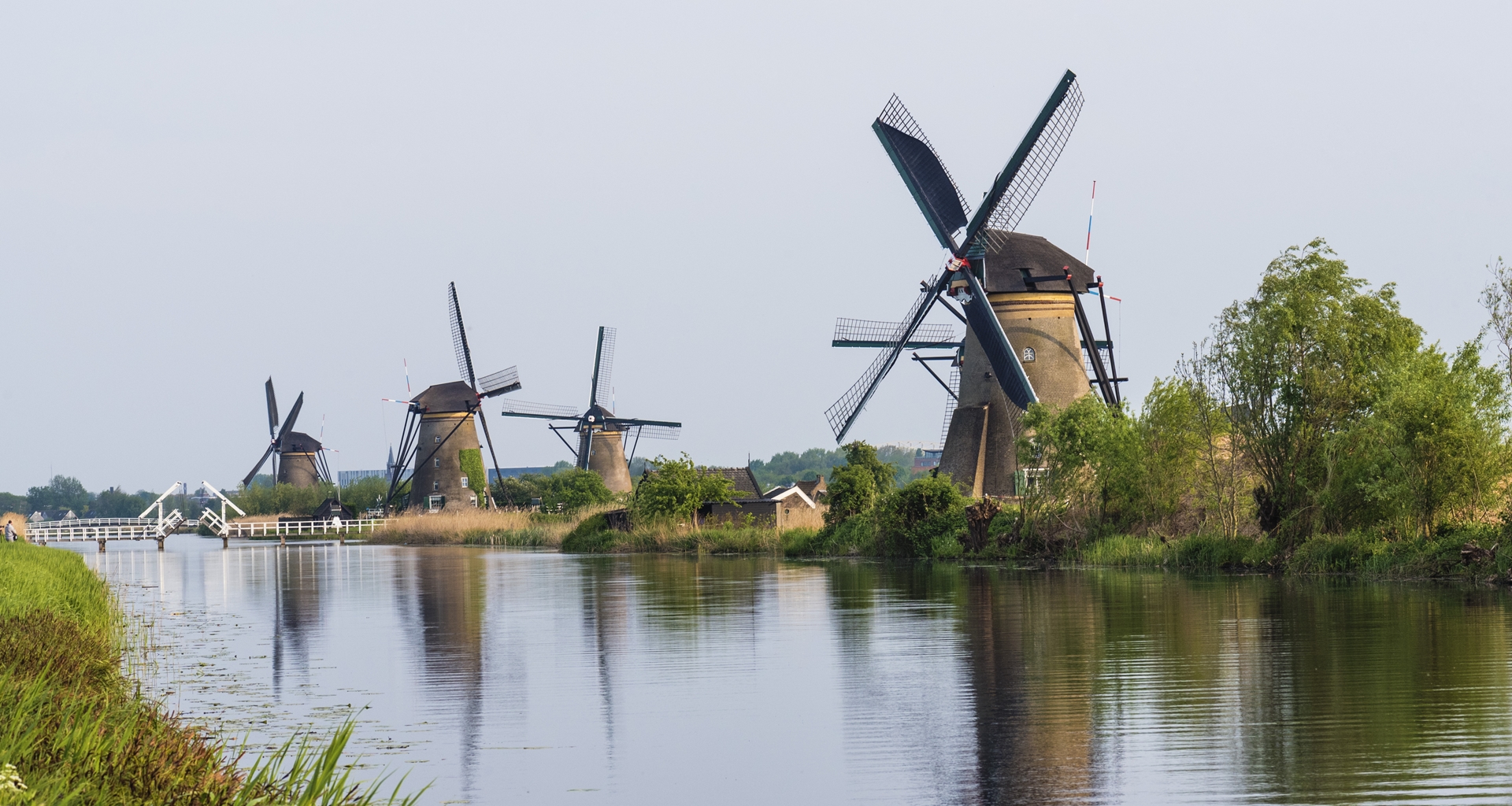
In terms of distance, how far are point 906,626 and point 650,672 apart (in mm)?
5435

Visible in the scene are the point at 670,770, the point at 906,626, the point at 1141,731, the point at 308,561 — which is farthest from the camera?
the point at 308,561

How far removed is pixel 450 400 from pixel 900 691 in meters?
67.7

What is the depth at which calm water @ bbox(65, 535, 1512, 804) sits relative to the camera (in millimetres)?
9164

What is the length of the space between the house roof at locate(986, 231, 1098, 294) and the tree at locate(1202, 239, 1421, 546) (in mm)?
12648

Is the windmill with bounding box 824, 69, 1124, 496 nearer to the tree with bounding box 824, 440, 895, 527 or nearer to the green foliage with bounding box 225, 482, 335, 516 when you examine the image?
the tree with bounding box 824, 440, 895, 527

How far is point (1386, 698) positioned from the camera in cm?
1159

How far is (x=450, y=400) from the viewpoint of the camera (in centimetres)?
7862

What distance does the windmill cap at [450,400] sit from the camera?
7850cm

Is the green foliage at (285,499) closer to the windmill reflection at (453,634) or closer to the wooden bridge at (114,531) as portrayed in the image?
the wooden bridge at (114,531)

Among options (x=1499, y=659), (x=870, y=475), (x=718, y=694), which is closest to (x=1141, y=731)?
(x=718, y=694)

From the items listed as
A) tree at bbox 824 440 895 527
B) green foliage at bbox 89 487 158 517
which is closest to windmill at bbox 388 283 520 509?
tree at bbox 824 440 895 527

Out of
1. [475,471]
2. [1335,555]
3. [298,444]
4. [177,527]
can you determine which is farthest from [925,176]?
[298,444]

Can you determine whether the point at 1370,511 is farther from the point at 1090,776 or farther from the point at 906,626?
the point at 1090,776

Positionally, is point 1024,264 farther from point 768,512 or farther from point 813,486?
point 813,486
